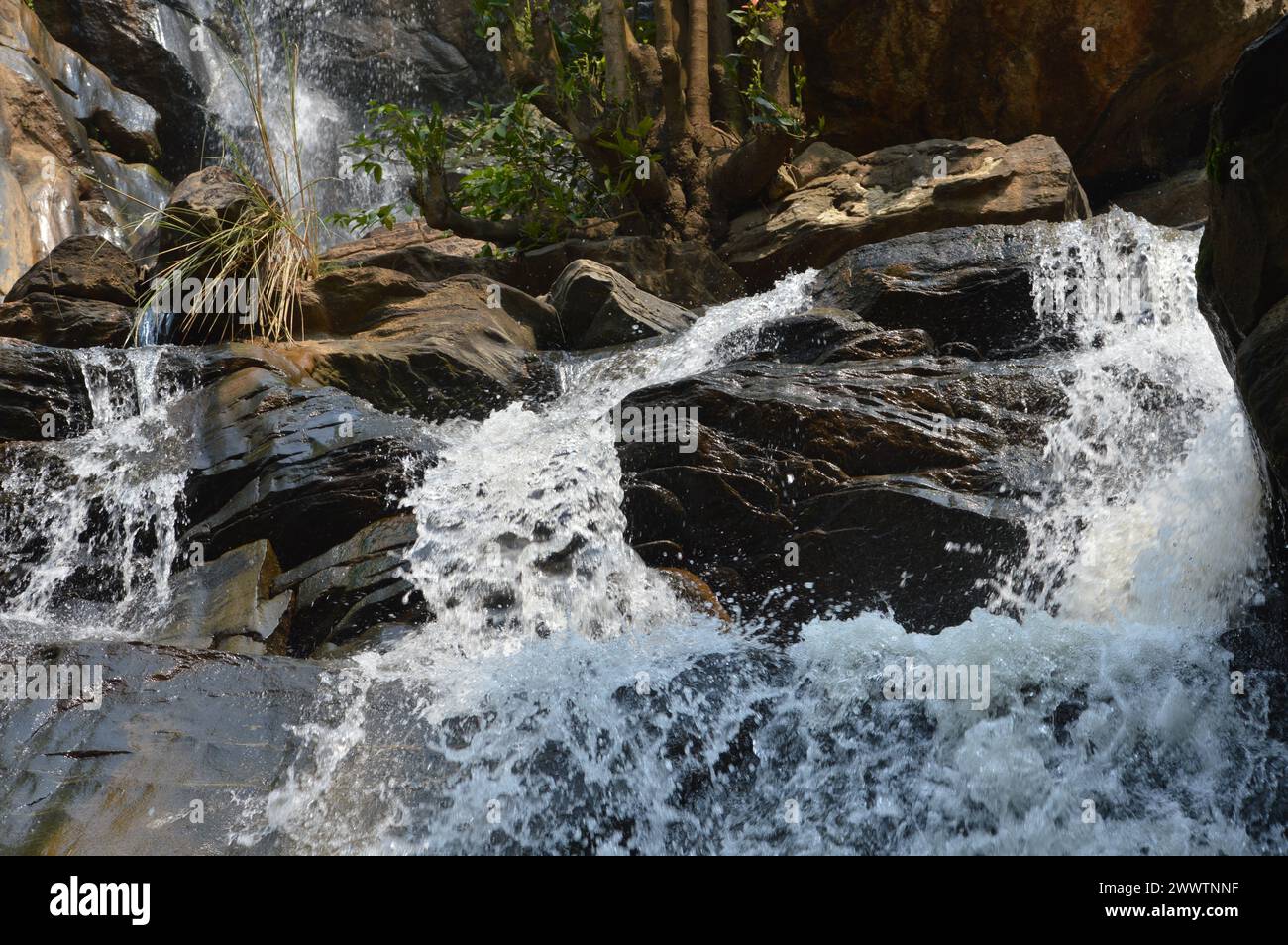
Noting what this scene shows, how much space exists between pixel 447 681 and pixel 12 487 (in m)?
2.64

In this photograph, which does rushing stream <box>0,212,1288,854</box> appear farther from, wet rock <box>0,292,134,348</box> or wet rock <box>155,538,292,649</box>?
wet rock <box>0,292,134,348</box>

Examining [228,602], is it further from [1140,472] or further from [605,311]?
[1140,472]

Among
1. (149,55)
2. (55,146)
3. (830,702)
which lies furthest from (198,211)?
(149,55)

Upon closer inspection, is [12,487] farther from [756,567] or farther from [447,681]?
[756,567]

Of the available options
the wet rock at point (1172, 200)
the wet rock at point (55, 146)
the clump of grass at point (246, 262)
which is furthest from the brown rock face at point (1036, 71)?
the wet rock at point (55, 146)

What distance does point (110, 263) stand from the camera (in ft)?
22.6

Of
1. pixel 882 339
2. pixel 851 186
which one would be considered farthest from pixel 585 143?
pixel 882 339

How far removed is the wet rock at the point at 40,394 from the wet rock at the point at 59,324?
0.70m

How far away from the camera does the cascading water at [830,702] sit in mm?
2934

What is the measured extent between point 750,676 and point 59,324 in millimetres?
5036

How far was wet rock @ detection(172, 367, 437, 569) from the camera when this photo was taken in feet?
15.9

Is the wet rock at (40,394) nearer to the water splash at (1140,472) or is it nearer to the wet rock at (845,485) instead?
the wet rock at (845,485)

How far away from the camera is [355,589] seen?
14.9ft

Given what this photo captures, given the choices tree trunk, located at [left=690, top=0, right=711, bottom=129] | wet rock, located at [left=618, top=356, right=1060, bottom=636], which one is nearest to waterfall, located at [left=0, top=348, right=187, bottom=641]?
wet rock, located at [left=618, top=356, right=1060, bottom=636]
